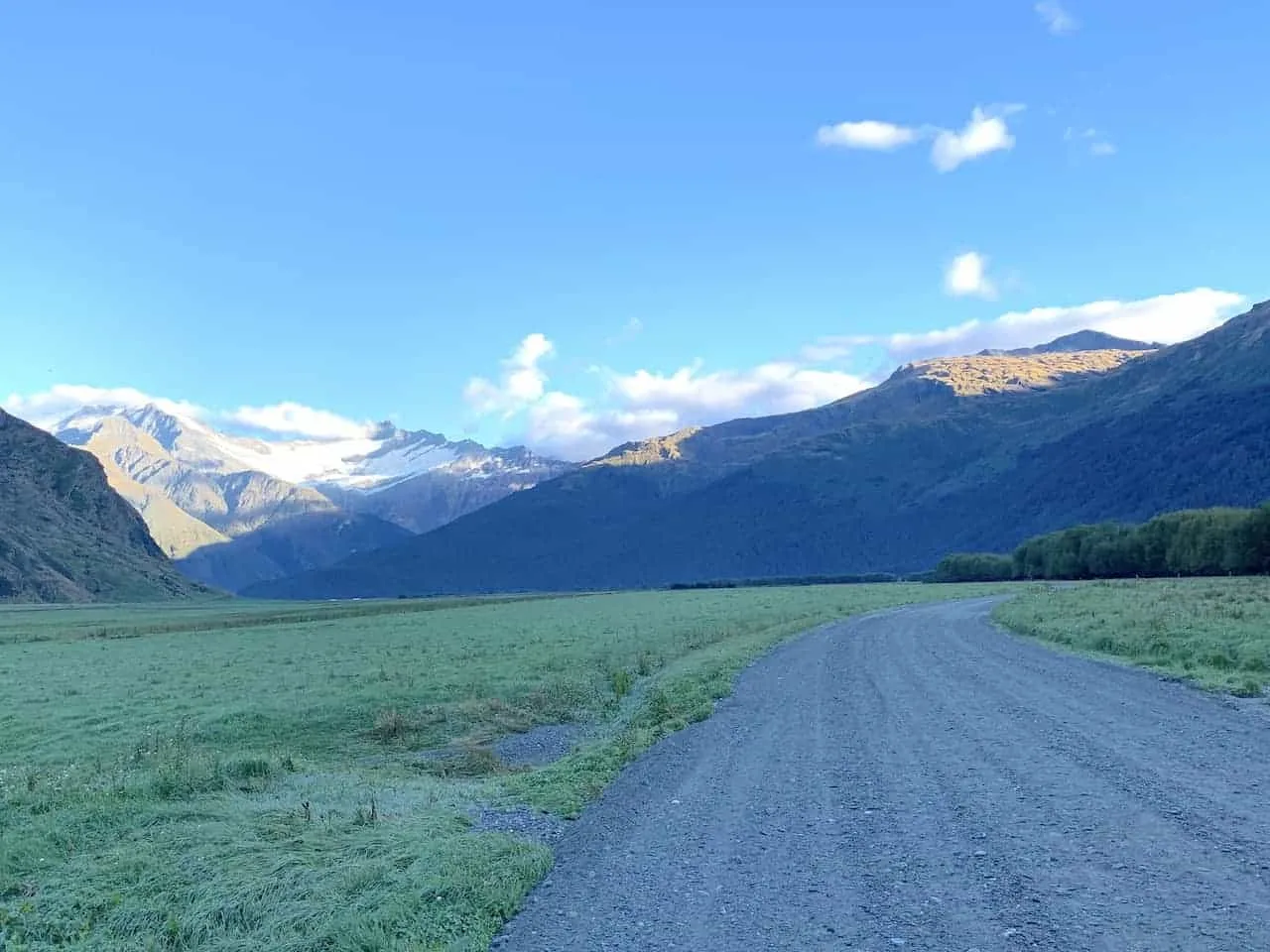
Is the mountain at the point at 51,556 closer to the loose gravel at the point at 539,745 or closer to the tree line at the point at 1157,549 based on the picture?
the tree line at the point at 1157,549

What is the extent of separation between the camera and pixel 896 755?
1436 cm

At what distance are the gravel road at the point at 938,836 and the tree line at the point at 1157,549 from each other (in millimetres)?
81318

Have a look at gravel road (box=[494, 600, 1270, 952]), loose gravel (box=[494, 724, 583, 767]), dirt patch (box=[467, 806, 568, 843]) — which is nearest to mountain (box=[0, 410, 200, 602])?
loose gravel (box=[494, 724, 583, 767])

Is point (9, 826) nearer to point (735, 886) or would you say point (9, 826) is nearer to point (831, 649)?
point (735, 886)

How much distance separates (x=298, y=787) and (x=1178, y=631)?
26.6 metres

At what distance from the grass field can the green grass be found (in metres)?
11.1

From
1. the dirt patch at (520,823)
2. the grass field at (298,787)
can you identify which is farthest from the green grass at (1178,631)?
the dirt patch at (520,823)

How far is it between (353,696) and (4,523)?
601 feet

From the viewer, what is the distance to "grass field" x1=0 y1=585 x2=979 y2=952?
913cm

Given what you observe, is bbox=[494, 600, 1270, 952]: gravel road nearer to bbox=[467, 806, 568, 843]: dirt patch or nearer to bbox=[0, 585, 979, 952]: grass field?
bbox=[467, 806, 568, 843]: dirt patch

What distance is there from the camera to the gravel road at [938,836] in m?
7.66

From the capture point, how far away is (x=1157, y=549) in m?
104

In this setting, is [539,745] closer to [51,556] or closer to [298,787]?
[298,787]

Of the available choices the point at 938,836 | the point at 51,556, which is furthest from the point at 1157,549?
the point at 51,556
